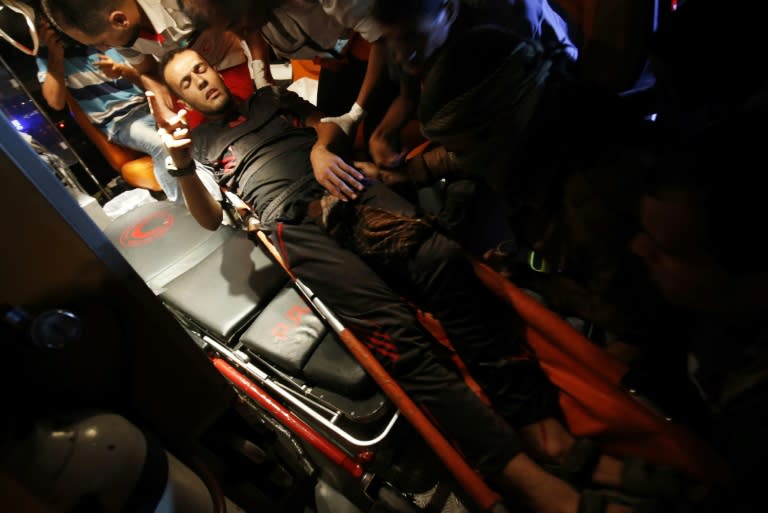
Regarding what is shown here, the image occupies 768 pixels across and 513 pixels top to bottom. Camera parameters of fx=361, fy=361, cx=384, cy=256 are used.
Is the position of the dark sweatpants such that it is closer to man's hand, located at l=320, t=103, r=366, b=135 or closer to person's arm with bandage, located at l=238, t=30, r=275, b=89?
man's hand, located at l=320, t=103, r=366, b=135

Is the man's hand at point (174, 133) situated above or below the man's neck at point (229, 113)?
above

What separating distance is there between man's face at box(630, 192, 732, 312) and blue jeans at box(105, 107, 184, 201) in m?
2.17

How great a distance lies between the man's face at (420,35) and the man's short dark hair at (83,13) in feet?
4.45

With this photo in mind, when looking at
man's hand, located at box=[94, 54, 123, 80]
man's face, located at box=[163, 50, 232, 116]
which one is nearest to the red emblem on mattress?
man's face, located at box=[163, 50, 232, 116]

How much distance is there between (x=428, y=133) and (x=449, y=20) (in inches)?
13.6

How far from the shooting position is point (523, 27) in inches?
43.2

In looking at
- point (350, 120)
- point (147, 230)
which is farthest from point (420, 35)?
point (147, 230)

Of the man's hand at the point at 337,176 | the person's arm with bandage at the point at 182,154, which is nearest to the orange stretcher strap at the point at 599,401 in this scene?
→ the man's hand at the point at 337,176

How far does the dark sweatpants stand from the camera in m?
1.12

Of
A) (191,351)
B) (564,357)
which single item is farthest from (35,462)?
(564,357)

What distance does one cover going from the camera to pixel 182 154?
4.73 feet

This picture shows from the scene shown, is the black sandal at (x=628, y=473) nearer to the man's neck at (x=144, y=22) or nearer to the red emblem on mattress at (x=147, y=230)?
the red emblem on mattress at (x=147, y=230)

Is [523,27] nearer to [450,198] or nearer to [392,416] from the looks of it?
[450,198]

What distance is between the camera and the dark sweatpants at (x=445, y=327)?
112cm
